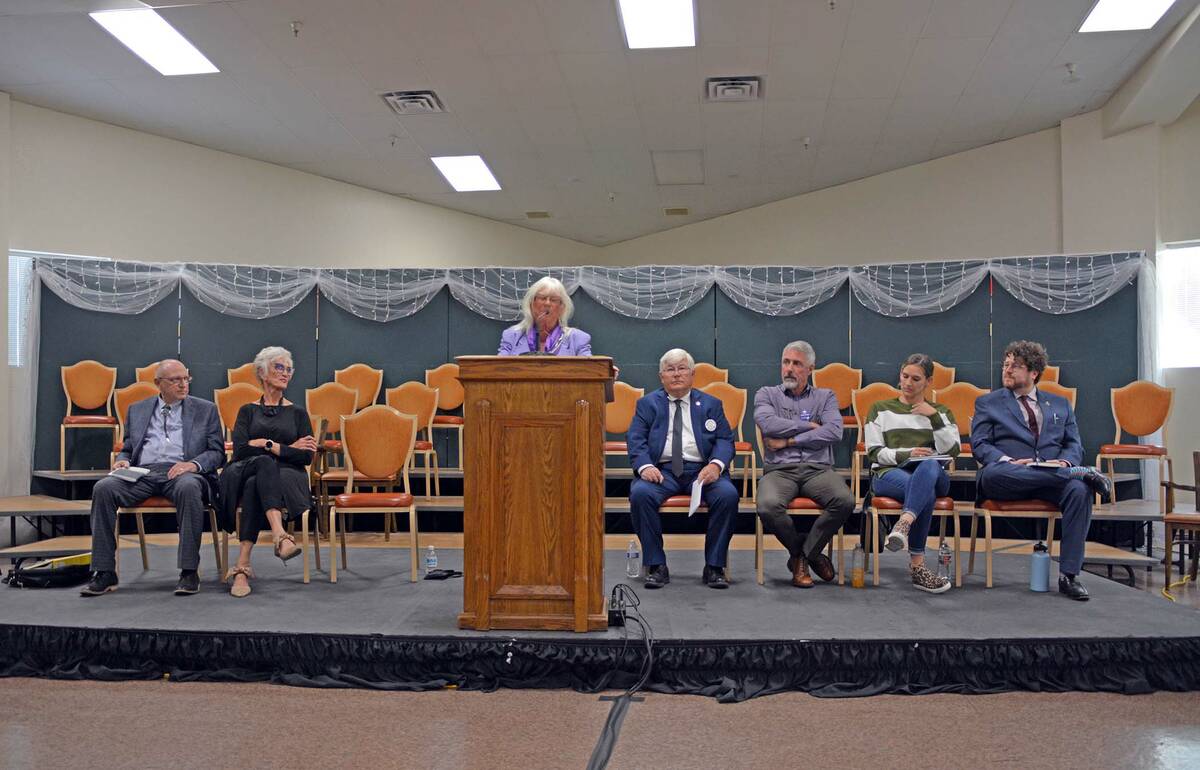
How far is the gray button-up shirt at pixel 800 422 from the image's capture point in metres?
4.55

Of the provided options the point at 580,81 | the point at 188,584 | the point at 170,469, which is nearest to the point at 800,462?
the point at 188,584

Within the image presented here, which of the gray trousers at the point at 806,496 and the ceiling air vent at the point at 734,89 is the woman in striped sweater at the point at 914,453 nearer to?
the gray trousers at the point at 806,496

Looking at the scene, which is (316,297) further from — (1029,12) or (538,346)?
(1029,12)

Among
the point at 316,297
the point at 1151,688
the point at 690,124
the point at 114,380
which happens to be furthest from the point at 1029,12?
the point at 114,380

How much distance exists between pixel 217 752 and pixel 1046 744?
8.12 feet

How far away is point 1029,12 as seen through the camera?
6754 mm

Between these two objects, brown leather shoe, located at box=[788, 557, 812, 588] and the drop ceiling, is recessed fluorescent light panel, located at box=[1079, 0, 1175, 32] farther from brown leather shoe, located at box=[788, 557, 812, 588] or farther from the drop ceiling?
brown leather shoe, located at box=[788, 557, 812, 588]

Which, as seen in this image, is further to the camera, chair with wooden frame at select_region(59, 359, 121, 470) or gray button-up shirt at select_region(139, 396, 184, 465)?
chair with wooden frame at select_region(59, 359, 121, 470)

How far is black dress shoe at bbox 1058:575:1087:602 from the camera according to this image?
12.9 ft

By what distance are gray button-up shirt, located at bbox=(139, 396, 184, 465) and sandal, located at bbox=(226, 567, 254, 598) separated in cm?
68

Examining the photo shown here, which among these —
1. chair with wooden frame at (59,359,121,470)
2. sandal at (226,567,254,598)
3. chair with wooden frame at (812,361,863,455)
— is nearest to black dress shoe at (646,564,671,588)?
sandal at (226,567,254,598)

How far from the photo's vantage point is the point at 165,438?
4.54 metres

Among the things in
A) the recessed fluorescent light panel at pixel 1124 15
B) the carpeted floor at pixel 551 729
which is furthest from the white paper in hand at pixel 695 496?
the recessed fluorescent light panel at pixel 1124 15

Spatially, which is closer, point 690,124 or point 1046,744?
point 1046,744
